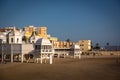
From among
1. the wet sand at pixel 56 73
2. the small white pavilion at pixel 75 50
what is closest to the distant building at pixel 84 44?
the small white pavilion at pixel 75 50

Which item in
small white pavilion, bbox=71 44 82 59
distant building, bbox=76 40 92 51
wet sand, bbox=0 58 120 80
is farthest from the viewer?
distant building, bbox=76 40 92 51

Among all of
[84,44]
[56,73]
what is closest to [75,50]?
[56,73]

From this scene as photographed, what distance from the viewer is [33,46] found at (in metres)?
35.8

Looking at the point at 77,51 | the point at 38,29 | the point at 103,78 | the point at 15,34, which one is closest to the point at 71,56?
the point at 77,51

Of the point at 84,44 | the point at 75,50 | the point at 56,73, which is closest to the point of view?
the point at 56,73

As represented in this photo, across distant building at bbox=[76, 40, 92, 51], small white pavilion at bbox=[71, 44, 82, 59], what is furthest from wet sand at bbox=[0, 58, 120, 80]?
distant building at bbox=[76, 40, 92, 51]

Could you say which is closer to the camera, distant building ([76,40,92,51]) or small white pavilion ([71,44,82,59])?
small white pavilion ([71,44,82,59])

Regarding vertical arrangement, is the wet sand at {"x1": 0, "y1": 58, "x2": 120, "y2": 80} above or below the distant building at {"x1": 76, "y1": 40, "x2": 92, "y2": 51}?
below

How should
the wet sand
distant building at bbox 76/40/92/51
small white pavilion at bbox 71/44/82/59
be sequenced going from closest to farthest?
1. the wet sand
2. small white pavilion at bbox 71/44/82/59
3. distant building at bbox 76/40/92/51

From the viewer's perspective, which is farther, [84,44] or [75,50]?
[84,44]

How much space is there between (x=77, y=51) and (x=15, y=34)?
68.4 ft

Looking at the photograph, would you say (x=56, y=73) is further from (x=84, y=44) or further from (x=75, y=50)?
(x=84, y=44)

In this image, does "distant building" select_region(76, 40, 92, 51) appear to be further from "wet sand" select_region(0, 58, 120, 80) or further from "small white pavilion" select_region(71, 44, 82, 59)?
"wet sand" select_region(0, 58, 120, 80)

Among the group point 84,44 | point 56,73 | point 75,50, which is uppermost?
point 84,44
